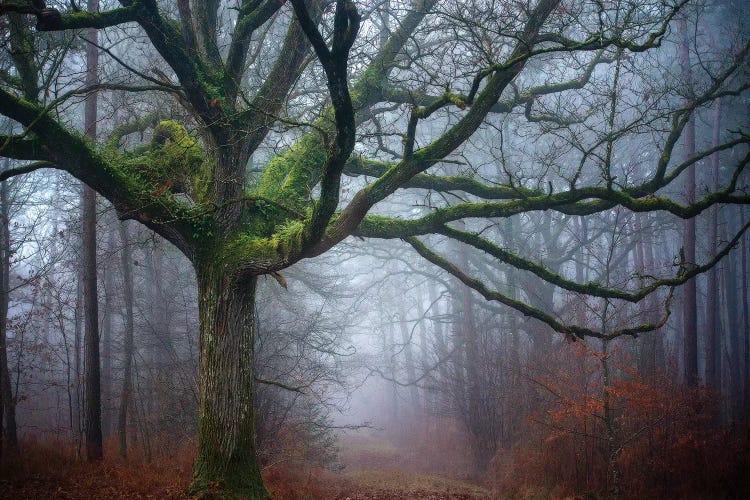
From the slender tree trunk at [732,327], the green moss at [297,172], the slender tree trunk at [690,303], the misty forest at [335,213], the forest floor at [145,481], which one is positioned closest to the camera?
the misty forest at [335,213]

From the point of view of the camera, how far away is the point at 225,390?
19.8ft

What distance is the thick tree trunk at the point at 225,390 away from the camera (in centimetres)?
583

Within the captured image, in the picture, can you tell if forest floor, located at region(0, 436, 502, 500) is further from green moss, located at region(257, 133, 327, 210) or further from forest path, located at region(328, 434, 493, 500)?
green moss, located at region(257, 133, 327, 210)

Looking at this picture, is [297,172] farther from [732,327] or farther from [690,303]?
[732,327]

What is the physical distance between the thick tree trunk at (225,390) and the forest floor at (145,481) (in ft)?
2.17

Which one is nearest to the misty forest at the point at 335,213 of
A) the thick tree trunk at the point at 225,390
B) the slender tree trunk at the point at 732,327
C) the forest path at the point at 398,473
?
the thick tree trunk at the point at 225,390

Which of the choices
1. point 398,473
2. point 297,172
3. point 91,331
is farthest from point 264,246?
point 398,473

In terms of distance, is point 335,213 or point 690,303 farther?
point 690,303

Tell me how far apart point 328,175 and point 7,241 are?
411 inches

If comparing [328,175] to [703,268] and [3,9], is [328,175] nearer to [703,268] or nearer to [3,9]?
[3,9]

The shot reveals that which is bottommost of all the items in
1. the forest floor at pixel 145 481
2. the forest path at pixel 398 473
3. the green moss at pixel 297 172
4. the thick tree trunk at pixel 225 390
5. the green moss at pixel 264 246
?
the forest path at pixel 398 473

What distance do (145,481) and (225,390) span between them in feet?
9.46

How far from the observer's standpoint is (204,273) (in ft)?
21.3

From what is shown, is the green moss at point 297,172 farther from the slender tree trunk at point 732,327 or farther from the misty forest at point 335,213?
the slender tree trunk at point 732,327
